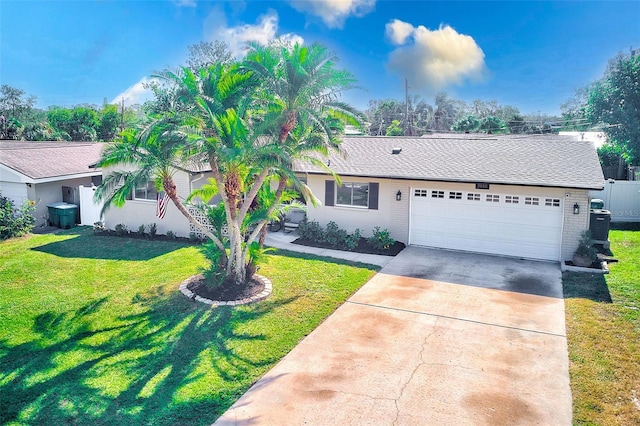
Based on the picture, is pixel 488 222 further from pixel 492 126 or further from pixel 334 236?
pixel 492 126

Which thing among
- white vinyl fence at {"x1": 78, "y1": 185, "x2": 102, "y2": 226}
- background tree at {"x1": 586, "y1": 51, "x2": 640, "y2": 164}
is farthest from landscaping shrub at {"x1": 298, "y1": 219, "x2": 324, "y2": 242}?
background tree at {"x1": 586, "y1": 51, "x2": 640, "y2": 164}

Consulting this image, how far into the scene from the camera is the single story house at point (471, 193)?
43.9ft

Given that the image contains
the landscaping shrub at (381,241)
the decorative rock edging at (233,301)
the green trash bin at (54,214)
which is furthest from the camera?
the green trash bin at (54,214)

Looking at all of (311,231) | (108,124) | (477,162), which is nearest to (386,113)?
(108,124)

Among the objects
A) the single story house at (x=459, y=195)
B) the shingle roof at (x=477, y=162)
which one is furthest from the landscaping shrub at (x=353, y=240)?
the shingle roof at (x=477, y=162)

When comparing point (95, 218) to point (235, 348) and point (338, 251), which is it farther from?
point (235, 348)

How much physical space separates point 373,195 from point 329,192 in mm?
1627

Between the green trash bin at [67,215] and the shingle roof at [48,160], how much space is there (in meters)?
1.41

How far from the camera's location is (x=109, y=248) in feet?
50.2

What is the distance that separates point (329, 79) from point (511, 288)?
6.67m

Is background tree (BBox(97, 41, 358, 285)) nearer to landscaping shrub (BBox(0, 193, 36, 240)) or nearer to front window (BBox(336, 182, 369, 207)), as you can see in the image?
front window (BBox(336, 182, 369, 207))

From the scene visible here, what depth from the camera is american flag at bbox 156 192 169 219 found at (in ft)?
53.1

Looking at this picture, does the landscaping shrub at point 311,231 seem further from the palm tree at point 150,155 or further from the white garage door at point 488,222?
the palm tree at point 150,155

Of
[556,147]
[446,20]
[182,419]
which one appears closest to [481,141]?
[556,147]
